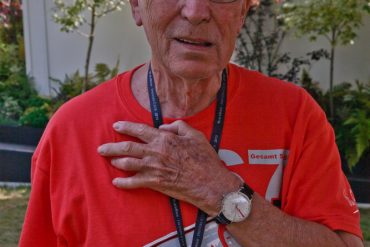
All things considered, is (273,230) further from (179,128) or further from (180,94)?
(180,94)

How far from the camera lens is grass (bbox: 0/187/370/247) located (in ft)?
18.2

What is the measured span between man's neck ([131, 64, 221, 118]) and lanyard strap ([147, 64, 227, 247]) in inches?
0.9

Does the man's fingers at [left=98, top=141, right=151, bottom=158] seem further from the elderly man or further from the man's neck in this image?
the man's neck

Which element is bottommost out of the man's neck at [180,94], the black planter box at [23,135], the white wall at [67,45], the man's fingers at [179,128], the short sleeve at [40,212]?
the black planter box at [23,135]

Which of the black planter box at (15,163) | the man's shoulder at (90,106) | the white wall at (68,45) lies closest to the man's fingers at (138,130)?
the man's shoulder at (90,106)

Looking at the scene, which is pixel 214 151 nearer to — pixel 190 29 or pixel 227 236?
pixel 227 236

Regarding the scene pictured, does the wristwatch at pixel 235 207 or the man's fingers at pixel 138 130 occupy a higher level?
the man's fingers at pixel 138 130

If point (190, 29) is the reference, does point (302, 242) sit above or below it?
below

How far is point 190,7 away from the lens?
1.72 m

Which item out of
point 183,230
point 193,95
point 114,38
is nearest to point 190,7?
point 193,95

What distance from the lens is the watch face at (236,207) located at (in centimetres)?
174

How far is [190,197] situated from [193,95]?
0.38 metres

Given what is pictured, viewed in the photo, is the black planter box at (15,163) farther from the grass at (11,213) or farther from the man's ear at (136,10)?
the man's ear at (136,10)

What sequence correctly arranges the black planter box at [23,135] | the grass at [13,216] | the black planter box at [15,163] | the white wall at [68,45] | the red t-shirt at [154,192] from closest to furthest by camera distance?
the red t-shirt at [154,192] → the grass at [13,216] → the black planter box at [15,163] → the black planter box at [23,135] → the white wall at [68,45]
